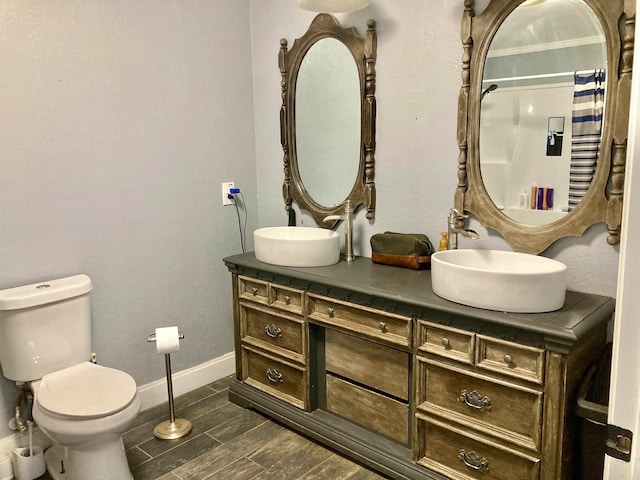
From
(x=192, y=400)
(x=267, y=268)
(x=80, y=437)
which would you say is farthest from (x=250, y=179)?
(x=80, y=437)

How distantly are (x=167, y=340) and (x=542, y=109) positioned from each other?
1939 millimetres

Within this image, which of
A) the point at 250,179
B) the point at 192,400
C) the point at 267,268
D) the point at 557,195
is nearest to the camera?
the point at 557,195

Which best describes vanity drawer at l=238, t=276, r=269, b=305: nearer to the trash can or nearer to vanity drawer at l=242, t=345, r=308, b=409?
vanity drawer at l=242, t=345, r=308, b=409

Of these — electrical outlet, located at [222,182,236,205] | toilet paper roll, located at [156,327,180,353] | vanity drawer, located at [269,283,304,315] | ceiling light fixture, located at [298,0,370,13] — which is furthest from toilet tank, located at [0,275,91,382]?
ceiling light fixture, located at [298,0,370,13]

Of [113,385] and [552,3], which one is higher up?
[552,3]

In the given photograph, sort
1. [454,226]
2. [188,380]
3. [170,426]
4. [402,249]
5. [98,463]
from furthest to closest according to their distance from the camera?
[188,380] → [170,426] → [402,249] → [454,226] → [98,463]

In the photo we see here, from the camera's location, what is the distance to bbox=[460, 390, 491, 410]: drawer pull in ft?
5.72

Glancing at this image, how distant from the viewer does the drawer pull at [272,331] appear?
246 centimetres

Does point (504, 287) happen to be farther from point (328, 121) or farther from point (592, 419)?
point (328, 121)

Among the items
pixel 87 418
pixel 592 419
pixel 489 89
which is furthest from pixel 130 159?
pixel 592 419

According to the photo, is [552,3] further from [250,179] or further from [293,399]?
[293,399]

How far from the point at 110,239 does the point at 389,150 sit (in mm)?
1457

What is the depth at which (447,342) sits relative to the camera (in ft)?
5.96

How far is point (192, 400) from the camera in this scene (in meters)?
2.79
